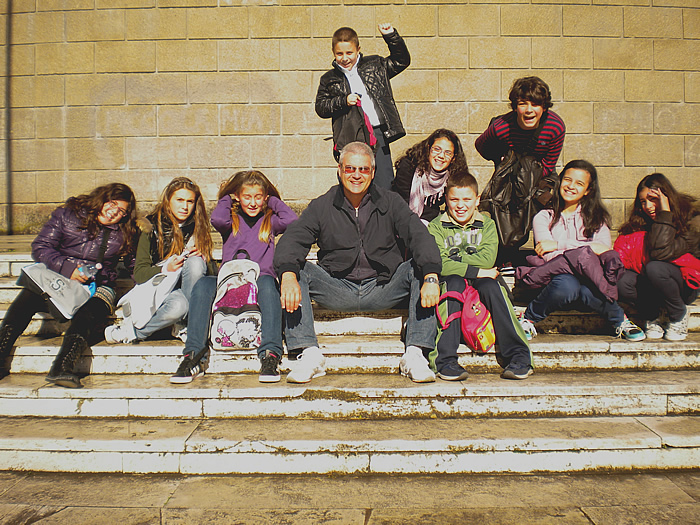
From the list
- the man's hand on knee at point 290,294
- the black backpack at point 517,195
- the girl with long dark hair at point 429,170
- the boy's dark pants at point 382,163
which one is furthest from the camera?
the boy's dark pants at point 382,163

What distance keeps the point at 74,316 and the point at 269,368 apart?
149 cm

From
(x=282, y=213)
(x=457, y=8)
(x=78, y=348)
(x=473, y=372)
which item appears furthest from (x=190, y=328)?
(x=457, y=8)

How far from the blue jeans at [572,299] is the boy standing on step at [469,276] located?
0.44m

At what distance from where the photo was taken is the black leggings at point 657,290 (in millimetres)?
3455

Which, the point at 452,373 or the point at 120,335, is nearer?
the point at 452,373

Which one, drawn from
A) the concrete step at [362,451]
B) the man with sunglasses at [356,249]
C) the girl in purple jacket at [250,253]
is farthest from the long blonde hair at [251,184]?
the concrete step at [362,451]

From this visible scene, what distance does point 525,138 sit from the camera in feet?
13.4

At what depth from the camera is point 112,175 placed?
6938 millimetres

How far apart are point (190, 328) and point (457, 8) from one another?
570cm

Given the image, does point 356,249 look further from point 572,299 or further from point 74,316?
point 74,316

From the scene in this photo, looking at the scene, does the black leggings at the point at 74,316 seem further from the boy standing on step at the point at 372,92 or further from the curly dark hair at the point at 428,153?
the curly dark hair at the point at 428,153

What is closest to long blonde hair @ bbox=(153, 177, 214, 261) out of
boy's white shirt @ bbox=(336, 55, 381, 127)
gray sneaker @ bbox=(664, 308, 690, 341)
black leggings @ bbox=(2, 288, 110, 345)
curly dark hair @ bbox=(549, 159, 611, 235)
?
black leggings @ bbox=(2, 288, 110, 345)

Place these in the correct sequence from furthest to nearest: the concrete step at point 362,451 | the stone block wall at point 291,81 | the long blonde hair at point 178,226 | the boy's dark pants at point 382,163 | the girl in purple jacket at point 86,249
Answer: the stone block wall at point 291,81
the boy's dark pants at point 382,163
the long blonde hair at point 178,226
the girl in purple jacket at point 86,249
the concrete step at point 362,451

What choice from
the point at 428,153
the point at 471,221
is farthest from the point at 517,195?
the point at 428,153
